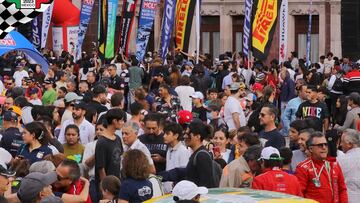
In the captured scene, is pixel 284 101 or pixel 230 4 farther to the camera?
pixel 230 4

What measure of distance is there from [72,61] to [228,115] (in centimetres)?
1309

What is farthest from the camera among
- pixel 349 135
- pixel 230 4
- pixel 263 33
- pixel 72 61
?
pixel 230 4

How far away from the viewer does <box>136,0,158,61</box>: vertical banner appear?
97.8 feet

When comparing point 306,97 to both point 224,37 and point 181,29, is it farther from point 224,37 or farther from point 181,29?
point 224,37

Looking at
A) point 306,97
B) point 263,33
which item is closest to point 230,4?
point 263,33

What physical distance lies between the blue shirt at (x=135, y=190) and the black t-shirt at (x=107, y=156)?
1.91 meters

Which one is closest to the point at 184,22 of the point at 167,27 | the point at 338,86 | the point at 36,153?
the point at 167,27

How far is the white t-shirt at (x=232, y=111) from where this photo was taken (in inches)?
735

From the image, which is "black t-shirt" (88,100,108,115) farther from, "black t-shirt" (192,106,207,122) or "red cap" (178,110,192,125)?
"black t-shirt" (192,106,207,122)

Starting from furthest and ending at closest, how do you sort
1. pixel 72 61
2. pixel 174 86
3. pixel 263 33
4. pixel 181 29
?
pixel 72 61 < pixel 181 29 < pixel 263 33 < pixel 174 86

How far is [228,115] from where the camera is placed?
18.8 metres

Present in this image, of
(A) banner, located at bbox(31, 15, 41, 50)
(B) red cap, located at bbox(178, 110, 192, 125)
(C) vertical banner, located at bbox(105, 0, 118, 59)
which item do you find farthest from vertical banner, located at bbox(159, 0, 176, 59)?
(B) red cap, located at bbox(178, 110, 192, 125)

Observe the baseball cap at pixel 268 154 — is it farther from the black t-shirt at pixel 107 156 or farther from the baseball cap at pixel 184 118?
the baseball cap at pixel 184 118

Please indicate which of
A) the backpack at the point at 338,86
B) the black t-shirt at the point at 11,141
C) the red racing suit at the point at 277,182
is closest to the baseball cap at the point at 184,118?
the black t-shirt at the point at 11,141
